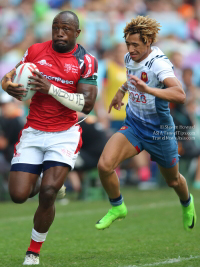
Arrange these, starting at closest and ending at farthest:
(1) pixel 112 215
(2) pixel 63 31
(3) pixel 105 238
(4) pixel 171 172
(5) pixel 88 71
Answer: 1. (2) pixel 63 31
2. (5) pixel 88 71
3. (1) pixel 112 215
4. (4) pixel 171 172
5. (3) pixel 105 238

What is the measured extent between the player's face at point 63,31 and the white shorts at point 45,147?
915 mm

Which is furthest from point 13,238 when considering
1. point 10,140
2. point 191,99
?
point 191,99

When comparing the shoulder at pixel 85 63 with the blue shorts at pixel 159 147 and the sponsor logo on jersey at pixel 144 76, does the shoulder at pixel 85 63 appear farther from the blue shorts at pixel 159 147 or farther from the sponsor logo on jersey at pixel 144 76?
the blue shorts at pixel 159 147

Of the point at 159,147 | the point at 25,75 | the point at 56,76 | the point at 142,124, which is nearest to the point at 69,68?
the point at 56,76

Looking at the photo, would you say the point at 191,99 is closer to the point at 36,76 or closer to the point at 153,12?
the point at 153,12

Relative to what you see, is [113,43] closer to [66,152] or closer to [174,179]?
[174,179]

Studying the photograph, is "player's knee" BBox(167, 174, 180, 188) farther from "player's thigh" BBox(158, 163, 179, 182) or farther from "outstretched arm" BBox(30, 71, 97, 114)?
"outstretched arm" BBox(30, 71, 97, 114)

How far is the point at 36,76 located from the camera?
525cm

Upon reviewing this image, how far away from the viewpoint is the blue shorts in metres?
6.26

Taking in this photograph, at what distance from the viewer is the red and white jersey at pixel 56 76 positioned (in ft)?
18.0

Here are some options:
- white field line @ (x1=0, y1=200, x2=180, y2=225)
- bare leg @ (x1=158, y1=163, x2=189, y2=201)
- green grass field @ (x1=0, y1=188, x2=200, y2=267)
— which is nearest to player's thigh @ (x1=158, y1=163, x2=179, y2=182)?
bare leg @ (x1=158, y1=163, x2=189, y2=201)

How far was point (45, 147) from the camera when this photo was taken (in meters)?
5.47

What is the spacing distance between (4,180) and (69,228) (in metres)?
3.69

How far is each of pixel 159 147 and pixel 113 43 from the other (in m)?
8.96
